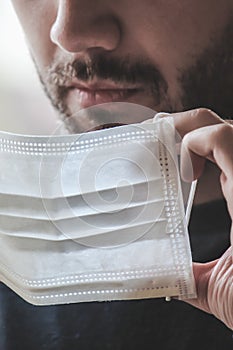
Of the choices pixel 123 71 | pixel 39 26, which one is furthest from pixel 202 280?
pixel 39 26

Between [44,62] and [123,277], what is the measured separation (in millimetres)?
486

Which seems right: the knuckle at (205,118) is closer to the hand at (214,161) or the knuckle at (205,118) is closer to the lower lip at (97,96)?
the hand at (214,161)

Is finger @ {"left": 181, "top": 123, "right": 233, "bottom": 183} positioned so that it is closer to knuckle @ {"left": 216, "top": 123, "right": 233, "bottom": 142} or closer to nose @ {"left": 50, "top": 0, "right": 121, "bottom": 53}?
knuckle @ {"left": 216, "top": 123, "right": 233, "bottom": 142}

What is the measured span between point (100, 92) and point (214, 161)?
0.33 m

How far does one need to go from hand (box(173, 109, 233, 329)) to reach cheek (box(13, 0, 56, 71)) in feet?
1.38

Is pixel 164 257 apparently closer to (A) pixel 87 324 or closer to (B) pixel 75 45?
(A) pixel 87 324

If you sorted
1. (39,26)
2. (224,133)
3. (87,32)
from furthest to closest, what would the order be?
(39,26), (87,32), (224,133)

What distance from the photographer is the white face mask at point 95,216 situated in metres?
0.74

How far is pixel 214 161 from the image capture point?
72cm

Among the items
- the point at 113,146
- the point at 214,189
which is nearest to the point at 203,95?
the point at 214,189

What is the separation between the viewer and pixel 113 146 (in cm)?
75

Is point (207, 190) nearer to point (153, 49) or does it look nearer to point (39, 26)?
point (153, 49)

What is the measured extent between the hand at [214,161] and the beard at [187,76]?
240mm

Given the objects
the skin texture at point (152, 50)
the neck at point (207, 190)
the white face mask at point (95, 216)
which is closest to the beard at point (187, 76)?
the skin texture at point (152, 50)
